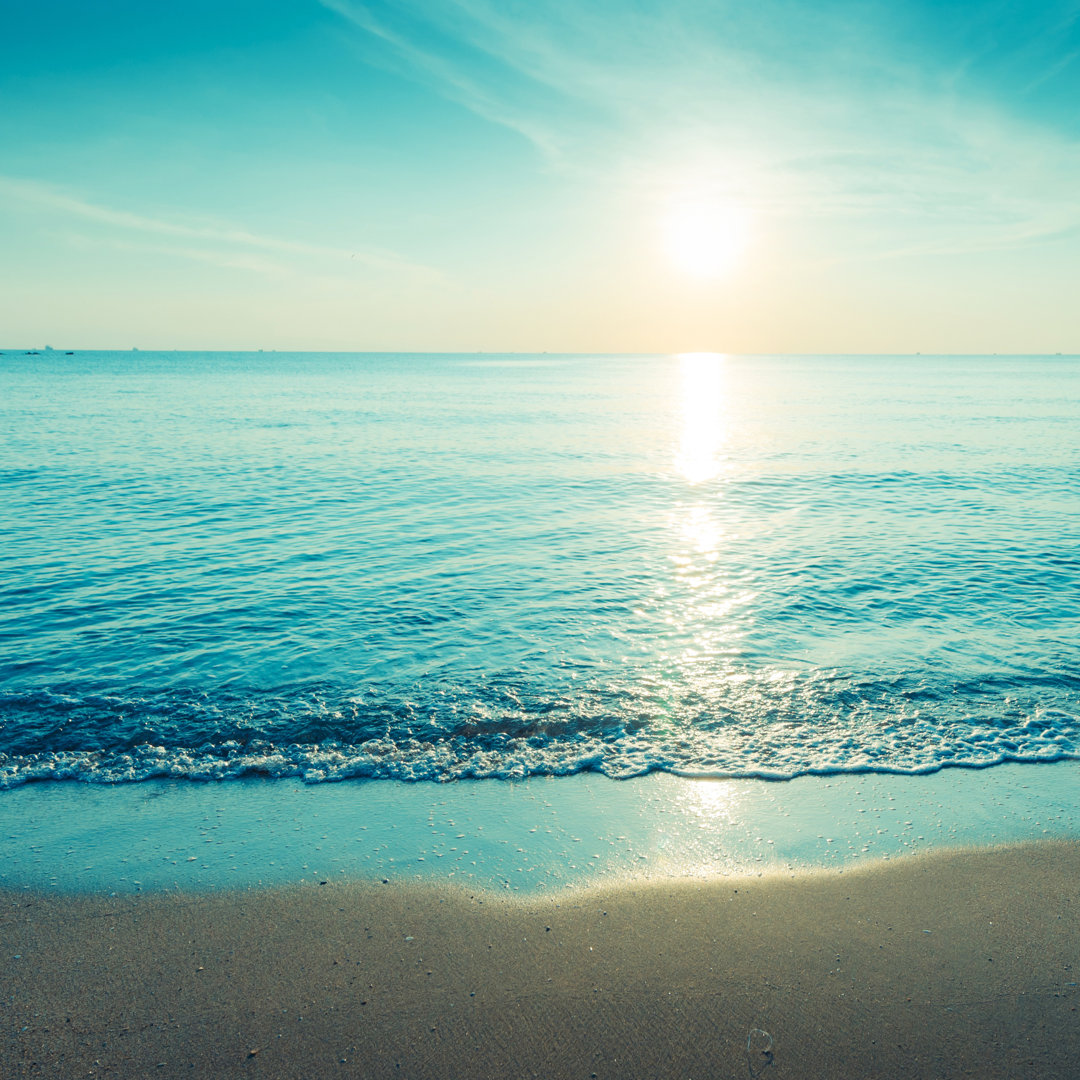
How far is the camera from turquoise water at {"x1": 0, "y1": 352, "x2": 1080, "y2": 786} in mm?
9906

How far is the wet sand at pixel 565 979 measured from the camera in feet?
16.6

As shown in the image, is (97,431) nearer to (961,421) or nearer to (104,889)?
(104,889)

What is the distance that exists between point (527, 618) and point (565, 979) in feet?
30.6

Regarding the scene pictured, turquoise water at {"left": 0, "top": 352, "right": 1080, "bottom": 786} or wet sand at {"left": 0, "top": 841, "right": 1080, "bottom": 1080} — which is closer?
wet sand at {"left": 0, "top": 841, "right": 1080, "bottom": 1080}

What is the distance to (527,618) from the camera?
14.8m

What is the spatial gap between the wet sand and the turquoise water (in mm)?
2510

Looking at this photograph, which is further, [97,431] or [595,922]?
[97,431]

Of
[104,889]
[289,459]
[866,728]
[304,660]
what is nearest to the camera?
[104,889]

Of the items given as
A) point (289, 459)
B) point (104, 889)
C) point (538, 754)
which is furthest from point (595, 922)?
point (289, 459)

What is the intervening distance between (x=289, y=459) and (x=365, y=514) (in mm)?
14844

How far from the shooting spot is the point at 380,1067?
497 cm

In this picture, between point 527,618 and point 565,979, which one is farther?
point 527,618

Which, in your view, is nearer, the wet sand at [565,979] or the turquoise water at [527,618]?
the wet sand at [565,979]

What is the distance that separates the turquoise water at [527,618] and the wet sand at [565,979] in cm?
251
